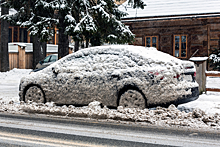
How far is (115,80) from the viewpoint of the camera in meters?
7.27

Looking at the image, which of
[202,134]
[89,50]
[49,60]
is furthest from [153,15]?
[202,134]

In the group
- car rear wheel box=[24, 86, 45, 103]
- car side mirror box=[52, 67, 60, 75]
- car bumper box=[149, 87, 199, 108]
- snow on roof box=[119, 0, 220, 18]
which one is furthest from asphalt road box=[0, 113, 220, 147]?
snow on roof box=[119, 0, 220, 18]

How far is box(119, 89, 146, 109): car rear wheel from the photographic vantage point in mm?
7000

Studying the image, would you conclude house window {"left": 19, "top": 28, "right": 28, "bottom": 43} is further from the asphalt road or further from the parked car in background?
the asphalt road

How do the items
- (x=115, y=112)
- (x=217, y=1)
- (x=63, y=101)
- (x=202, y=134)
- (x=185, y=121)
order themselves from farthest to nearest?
(x=217, y=1) < (x=63, y=101) < (x=115, y=112) < (x=185, y=121) < (x=202, y=134)

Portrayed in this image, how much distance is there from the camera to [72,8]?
16.5 meters

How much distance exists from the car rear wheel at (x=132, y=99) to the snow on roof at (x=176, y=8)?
13.7 meters

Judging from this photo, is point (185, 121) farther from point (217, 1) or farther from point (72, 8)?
point (217, 1)

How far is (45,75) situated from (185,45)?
14.5 m

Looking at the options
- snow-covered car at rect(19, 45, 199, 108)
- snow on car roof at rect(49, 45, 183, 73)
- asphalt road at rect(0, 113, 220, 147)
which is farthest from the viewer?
snow on car roof at rect(49, 45, 183, 73)

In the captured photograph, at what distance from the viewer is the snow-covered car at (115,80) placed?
695cm

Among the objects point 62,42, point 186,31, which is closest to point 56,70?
point 62,42

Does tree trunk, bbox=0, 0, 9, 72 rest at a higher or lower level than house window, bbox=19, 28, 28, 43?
lower

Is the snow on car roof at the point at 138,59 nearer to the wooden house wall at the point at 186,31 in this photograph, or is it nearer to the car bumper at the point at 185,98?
the car bumper at the point at 185,98
